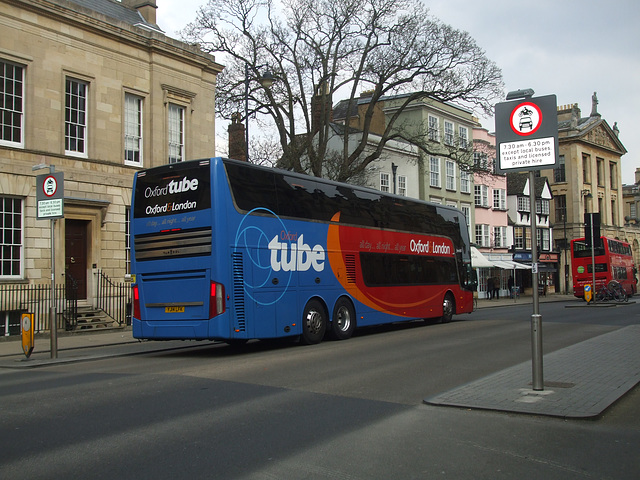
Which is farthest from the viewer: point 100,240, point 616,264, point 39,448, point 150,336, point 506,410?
point 616,264

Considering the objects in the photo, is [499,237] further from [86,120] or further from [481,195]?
[86,120]

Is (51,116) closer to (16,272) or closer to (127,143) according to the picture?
(127,143)

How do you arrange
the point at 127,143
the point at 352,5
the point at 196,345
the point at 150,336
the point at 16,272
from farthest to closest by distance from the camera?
the point at 352,5 → the point at 127,143 → the point at 16,272 → the point at 196,345 → the point at 150,336

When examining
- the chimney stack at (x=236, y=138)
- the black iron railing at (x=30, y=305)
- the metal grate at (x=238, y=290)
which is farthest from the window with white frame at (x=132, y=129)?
the metal grate at (x=238, y=290)

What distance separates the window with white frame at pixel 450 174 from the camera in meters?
49.8

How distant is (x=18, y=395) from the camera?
9.00 metres

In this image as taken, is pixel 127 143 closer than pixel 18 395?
No

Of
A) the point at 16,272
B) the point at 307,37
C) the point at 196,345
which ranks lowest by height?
the point at 196,345

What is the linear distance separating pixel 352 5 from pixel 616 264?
2613 centimetres

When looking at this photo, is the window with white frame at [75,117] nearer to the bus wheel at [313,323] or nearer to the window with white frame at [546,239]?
the bus wheel at [313,323]

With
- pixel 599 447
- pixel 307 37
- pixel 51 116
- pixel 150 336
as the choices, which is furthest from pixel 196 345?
pixel 307 37

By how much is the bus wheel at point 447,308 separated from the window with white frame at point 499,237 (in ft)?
109

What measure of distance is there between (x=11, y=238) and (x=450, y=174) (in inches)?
1440

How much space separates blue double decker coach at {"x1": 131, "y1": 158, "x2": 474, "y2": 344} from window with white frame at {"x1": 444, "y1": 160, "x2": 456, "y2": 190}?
32.7 metres
